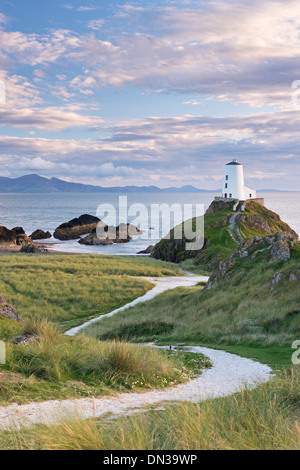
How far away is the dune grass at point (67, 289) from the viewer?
33.2 metres

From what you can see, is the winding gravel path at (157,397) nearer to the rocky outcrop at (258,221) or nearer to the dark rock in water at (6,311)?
the dark rock in water at (6,311)

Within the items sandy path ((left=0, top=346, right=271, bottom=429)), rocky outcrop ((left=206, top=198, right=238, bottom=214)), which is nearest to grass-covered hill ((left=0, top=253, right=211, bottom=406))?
sandy path ((left=0, top=346, right=271, bottom=429))

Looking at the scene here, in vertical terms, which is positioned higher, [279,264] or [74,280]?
[279,264]

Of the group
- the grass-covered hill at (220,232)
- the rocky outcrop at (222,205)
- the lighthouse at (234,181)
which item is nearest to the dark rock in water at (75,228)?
the grass-covered hill at (220,232)

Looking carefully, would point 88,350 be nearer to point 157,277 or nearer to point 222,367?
point 222,367

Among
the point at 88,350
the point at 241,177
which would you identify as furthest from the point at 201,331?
the point at 241,177

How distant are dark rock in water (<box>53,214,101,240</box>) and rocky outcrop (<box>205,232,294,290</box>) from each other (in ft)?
300

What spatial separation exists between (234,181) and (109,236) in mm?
35971

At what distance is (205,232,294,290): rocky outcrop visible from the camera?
26370 millimetres

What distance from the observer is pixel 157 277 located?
53344 millimetres

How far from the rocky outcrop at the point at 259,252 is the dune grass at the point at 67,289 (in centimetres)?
1024

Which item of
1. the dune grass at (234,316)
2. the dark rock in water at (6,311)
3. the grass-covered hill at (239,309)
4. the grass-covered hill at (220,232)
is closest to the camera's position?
the dark rock in water at (6,311)

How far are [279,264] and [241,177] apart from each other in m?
69.2

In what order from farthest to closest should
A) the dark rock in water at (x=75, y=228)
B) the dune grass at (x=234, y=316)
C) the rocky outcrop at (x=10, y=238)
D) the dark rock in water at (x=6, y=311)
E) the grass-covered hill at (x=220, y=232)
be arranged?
the dark rock in water at (x=75, y=228), the rocky outcrop at (x=10, y=238), the grass-covered hill at (x=220, y=232), the dune grass at (x=234, y=316), the dark rock in water at (x=6, y=311)
